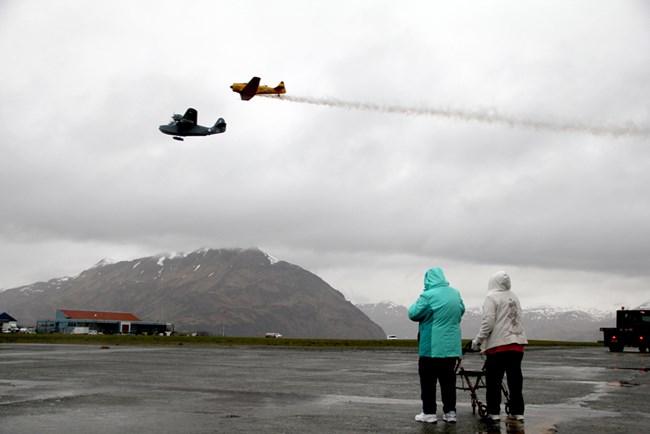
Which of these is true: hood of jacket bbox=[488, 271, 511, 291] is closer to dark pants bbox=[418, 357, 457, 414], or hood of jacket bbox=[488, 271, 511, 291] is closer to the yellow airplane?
dark pants bbox=[418, 357, 457, 414]

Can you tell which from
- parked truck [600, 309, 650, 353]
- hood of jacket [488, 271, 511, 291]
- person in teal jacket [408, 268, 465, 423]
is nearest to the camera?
person in teal jacket [408, 268, 465, 423]

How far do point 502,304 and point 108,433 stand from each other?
20.1 feet

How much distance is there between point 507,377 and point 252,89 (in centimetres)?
4532

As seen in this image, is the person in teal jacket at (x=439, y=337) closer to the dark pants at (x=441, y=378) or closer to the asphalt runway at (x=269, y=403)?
the dark pants at (x=441, y=378)

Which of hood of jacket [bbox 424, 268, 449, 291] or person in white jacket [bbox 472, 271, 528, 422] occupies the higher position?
hood of jacket [bbox 424, 268, 449, 291]

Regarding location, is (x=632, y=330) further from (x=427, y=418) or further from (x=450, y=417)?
(x=427, y=418)

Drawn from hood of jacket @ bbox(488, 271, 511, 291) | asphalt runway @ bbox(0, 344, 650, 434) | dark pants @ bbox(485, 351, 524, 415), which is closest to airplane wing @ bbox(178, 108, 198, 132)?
asphalt runway @ bbox(0, 344, 650, 434)

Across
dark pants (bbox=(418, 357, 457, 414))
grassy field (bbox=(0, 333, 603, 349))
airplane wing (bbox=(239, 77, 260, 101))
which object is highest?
airplane wing (bbox=(239, 77, 260, 101))

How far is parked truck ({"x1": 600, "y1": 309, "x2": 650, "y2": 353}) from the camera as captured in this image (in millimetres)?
45062

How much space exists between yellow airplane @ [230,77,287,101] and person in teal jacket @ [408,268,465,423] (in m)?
43.6

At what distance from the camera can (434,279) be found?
11047mm

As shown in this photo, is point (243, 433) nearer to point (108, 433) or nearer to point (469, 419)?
point (108, 433)

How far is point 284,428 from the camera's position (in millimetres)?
9281

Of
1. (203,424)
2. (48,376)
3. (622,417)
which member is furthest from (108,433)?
(48,376)
